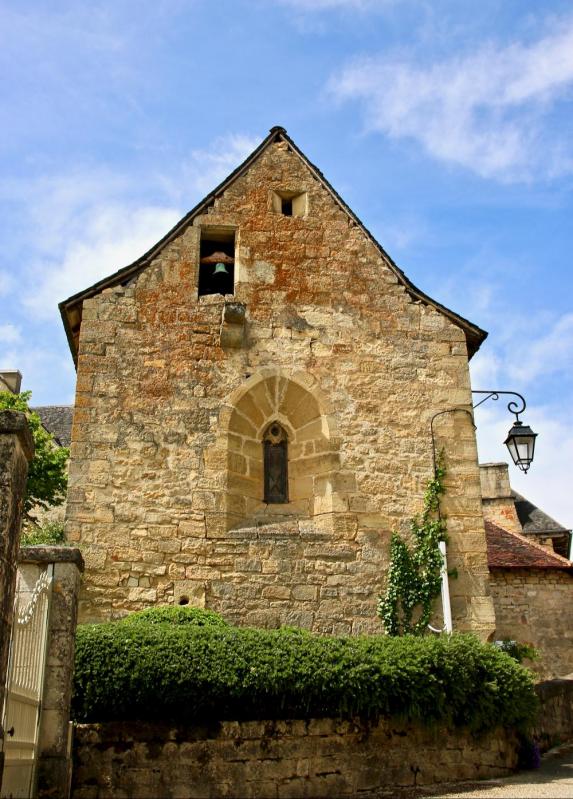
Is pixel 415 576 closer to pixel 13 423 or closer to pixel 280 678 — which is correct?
pixel 280 678

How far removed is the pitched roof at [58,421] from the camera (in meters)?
Answer: 24.0

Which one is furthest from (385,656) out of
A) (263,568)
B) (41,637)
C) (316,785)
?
(41,637)

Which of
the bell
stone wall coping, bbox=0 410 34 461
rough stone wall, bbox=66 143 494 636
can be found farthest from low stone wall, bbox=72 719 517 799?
the bell

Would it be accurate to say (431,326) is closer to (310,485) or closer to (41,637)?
(310,485)

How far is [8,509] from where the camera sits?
4.49 meters

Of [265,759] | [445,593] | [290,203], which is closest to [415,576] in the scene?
[445,593]

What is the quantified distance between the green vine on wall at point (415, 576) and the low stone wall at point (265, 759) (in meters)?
2.27

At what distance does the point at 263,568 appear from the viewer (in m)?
10.0

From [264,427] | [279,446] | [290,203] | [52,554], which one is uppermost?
[290,203]

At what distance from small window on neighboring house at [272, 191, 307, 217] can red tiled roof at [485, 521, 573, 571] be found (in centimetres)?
759

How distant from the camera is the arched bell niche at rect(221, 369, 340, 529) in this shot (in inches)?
418

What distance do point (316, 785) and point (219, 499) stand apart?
3979 mm

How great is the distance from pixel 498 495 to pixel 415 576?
480 inches

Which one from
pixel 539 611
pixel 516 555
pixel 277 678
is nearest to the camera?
pixel 277 678
